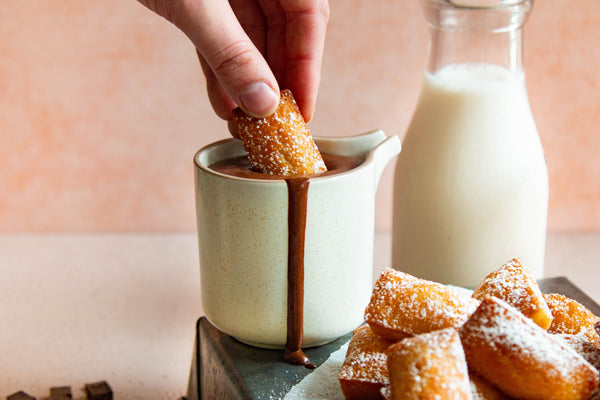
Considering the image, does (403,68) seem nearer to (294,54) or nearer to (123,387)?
(294,54)

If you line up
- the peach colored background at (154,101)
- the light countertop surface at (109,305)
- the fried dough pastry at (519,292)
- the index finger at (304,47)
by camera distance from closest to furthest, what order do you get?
the fried dough pastry at (519,292)
the index finger at (304,47)
the light countertop surface at (109,305)
the peach colored background at (154,101)

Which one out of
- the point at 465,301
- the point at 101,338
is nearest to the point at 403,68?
the point at 101,338

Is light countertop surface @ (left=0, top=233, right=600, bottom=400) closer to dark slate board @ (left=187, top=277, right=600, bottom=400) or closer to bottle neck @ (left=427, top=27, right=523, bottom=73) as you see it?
dark slate board @ (left=187, top=277, right=600, bottom=400)

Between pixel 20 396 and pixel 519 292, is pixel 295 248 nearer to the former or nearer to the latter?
pixel 519 292

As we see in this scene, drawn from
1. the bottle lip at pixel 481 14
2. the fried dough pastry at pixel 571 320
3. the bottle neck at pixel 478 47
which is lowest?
the fried dough pastry at pixel 571 320

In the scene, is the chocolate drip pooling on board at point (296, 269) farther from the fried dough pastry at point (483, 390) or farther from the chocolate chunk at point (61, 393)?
the chocolate chunk at point (61, 393)

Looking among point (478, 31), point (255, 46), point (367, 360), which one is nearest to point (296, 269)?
point (367, 360)

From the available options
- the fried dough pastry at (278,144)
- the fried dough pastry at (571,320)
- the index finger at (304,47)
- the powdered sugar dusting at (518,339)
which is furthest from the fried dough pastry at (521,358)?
the index finger at (304,47)
